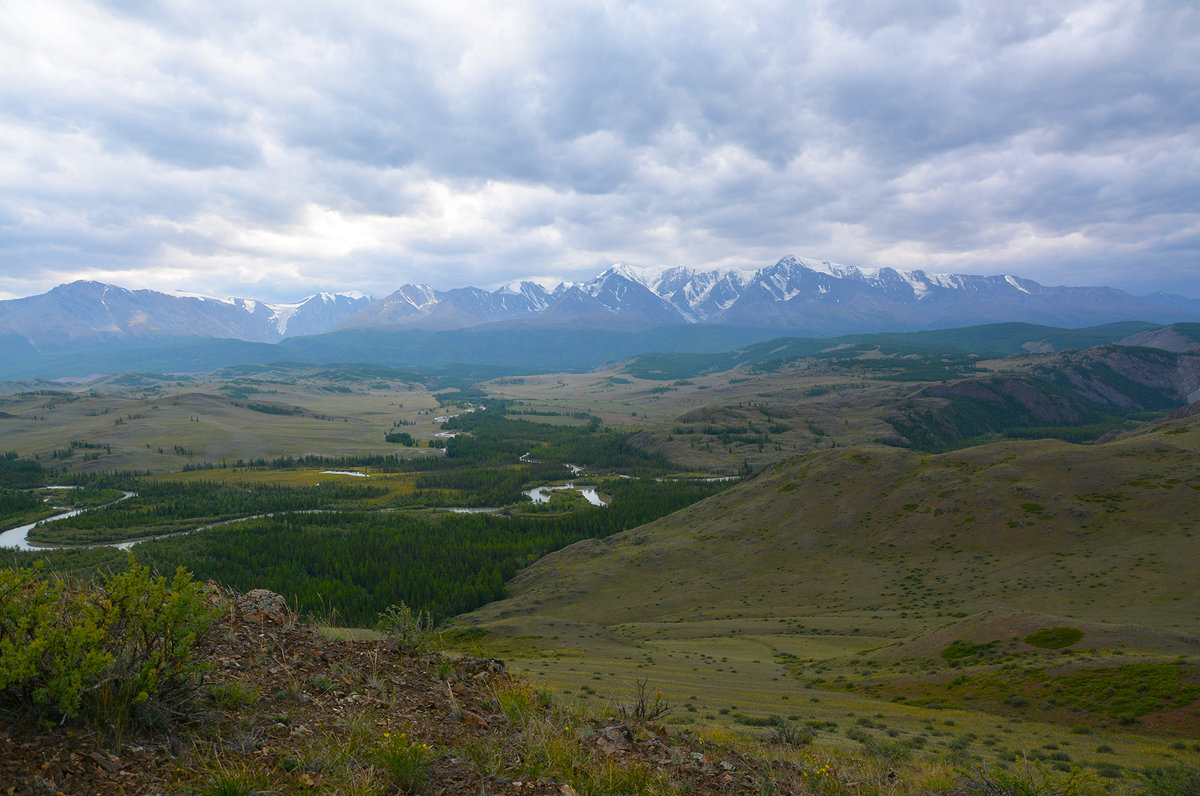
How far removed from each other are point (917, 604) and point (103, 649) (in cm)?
7780

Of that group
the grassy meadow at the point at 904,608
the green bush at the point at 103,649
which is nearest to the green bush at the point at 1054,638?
the grassy meadow at the point at 904,608

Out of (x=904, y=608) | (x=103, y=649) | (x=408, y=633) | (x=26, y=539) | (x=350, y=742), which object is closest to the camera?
(x=103, y=649)

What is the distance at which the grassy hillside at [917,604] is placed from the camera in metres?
30.6

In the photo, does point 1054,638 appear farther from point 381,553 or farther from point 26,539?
point 26,539

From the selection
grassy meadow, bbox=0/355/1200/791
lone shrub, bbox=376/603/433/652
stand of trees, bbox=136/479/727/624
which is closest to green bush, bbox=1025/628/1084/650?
grassy meadow, bbox=0/355/1200/791

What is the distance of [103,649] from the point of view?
10.0 m

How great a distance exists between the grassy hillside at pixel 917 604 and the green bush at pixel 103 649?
17453 millimetres

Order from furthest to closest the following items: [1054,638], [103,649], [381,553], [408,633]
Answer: [381,553] → [1054,638] → [408,633] → [103,649]

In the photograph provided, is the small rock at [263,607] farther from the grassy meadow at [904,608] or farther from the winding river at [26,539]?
the winding river at [26,539]

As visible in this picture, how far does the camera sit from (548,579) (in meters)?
98.8

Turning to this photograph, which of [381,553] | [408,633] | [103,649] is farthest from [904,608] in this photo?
[381,553]

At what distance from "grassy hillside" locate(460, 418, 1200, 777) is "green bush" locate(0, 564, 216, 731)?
17453 mm

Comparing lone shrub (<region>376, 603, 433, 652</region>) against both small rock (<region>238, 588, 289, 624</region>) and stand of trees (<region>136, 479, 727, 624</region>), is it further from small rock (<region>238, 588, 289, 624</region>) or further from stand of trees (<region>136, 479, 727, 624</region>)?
stand of trees (<region>136, 479, 727, 624</region>)

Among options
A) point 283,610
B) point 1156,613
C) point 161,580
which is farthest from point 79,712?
point 1156,613
